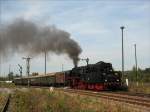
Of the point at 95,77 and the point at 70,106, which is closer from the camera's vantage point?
the point at 70,106

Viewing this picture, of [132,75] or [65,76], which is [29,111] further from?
[132,75]

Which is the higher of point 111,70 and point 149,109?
point 111,70

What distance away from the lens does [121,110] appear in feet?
59.0

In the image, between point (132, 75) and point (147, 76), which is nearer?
point (147, 76)

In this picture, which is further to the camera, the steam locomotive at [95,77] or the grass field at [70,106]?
the steam locomotive at [95,77]

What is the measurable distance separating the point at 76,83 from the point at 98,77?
7.38 meters

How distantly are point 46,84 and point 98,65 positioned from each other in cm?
2705

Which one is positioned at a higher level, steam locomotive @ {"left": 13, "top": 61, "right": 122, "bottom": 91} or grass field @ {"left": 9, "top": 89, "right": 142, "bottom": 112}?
steam locomotive @ {"left": 13, "top": 61, "right": 122, "bottom": 91}

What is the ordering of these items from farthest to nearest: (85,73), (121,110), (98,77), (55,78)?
(55,78)
(85,73)
(98,77)
(121,110)

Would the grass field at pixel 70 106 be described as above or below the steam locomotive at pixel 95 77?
below

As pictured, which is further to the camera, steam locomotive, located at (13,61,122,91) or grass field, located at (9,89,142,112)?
steam locomotive, located at (13,61,122,91)

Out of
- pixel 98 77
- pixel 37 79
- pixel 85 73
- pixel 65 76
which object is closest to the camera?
pixel 98 77

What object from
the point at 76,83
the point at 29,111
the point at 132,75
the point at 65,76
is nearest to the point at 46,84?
the point at 65,76

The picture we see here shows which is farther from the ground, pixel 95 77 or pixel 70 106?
pixel 95 77
